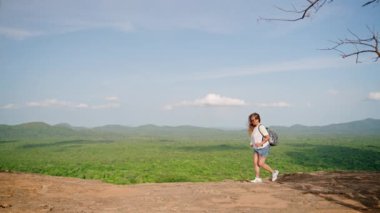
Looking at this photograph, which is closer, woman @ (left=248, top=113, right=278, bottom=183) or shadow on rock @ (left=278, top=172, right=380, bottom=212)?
shadow on rock @ (left=278, top=172, right=380, bottom=212)

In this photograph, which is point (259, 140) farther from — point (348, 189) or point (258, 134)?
point (348, 189)

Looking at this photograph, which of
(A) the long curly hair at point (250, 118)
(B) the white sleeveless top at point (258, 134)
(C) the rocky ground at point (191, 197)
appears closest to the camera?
(C) the rocky ground at point (191, 197)

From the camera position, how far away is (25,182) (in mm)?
8445

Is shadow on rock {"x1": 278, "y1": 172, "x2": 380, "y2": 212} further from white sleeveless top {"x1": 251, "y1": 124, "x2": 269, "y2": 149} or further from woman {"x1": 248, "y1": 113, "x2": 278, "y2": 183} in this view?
white sleeveless top {"x1": 251, "y1": 124, "x2": 269, "y2": 149}

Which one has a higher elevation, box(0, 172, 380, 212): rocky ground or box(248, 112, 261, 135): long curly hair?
box(248, 112, 261, 135): long curly hair

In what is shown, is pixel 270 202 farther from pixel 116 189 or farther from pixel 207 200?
pixel 116 189

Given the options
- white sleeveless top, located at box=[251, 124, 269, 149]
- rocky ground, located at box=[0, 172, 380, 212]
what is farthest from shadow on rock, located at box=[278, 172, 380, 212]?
white sleeveless top, located at box=[251, 124, 269, 149]

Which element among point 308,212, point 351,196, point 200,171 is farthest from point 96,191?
point 200,171

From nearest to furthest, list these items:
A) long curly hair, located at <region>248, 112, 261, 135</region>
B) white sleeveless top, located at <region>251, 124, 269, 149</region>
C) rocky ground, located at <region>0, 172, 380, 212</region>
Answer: rocky ground, located at <region>0, 172, 380, 212</region> < white sleeveless top, located at <region>251, 124, 269, 149</region> < long curly hair, located at <region>248, 112, 261, 135</region>

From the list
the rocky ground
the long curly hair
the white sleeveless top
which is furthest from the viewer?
the long curly hair

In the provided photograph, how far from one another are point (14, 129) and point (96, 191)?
16732cm

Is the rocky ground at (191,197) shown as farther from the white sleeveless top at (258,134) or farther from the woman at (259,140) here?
the white sleeveless top at (258,134)

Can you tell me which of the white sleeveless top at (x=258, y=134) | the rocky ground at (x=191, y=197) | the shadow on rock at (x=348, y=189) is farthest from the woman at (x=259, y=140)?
the shadow on rock at (x=348, y=189)

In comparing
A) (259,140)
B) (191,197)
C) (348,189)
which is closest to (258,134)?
(259,140)
